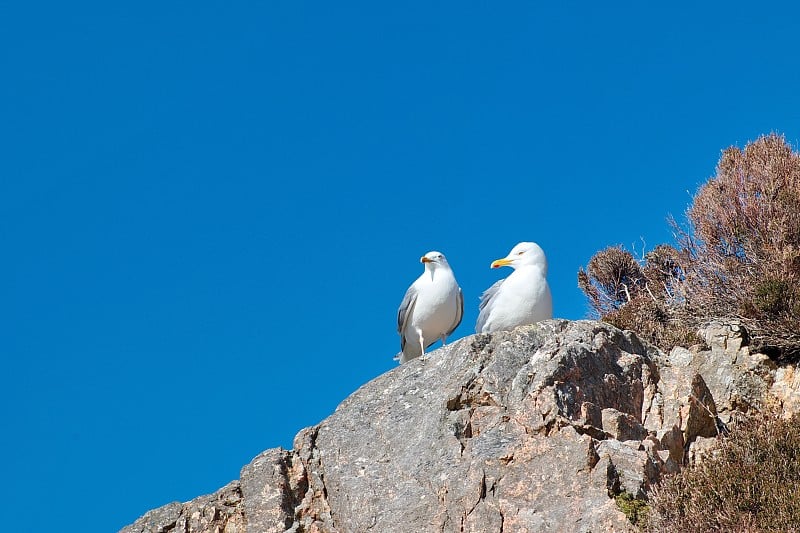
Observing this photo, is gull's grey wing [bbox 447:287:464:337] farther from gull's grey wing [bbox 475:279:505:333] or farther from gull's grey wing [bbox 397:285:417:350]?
gull's grey wing [bbox 475:279:505:333]

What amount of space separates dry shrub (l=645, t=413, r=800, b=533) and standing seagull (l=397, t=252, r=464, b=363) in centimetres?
447

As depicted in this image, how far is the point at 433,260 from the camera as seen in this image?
1355cm

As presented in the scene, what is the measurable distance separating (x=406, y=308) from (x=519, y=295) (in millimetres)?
2198

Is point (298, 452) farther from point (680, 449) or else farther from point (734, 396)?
point (734, 396)

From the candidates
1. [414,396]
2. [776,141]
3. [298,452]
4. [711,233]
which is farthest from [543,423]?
[776,141]

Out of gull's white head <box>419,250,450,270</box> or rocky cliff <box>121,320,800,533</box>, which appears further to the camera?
gull's white head <box>419,250,450,270</box>

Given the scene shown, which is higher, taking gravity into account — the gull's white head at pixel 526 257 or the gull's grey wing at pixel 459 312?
the gull's grey wing at pixel 459 312

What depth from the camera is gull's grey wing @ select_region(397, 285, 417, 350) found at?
13562mm

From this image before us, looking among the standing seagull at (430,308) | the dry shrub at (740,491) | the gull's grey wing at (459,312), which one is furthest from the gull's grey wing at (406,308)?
the dry shrub at (740,491)

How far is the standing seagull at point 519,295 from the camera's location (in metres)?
11.8

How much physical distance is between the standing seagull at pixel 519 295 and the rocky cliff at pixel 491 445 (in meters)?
0.87

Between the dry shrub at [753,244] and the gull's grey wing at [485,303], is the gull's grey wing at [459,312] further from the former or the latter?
the dry shrub at [753,244]

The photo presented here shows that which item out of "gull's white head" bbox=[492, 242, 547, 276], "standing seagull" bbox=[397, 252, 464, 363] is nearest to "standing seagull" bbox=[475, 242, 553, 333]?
"gull's white head" bbox=[492, 242, 547, 276]

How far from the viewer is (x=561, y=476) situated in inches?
363
